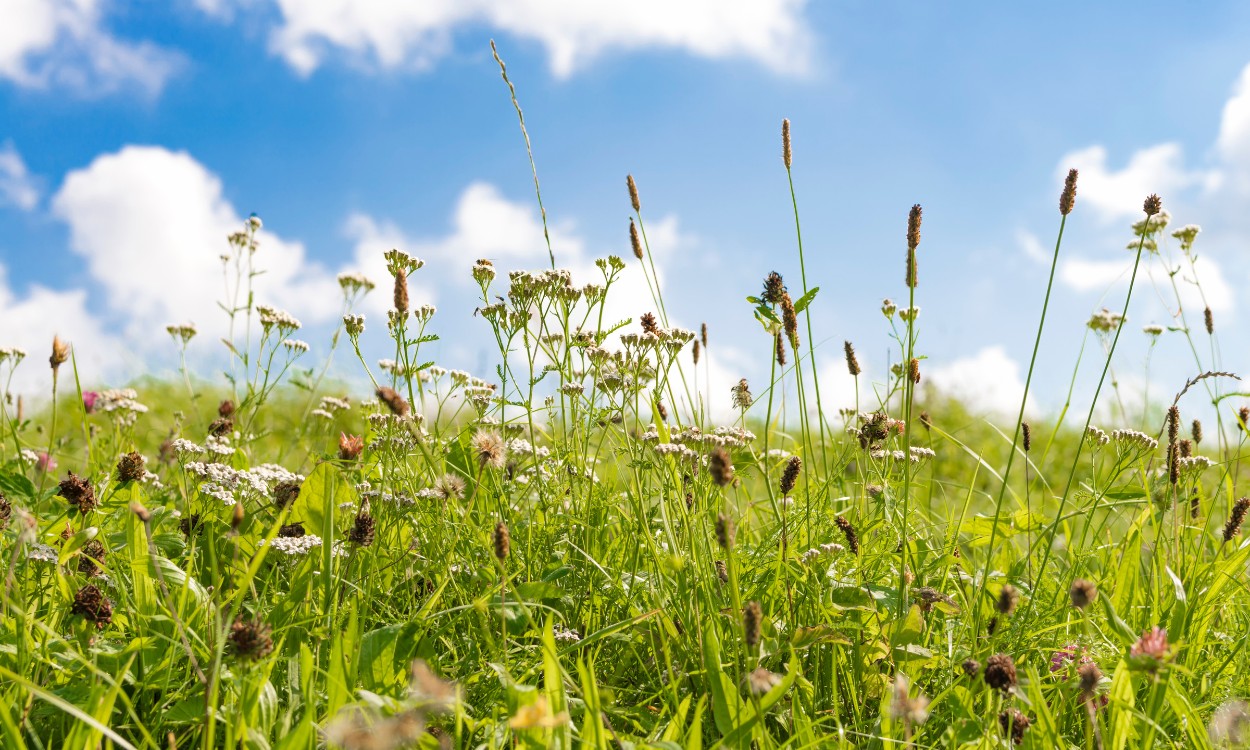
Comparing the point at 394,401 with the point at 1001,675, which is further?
the point at 1001,675

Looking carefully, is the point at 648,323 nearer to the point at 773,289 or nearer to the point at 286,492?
the point at 773,289

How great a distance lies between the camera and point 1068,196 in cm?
218

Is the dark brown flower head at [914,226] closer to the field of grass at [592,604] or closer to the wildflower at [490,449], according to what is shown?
the field of grass at [592,604]

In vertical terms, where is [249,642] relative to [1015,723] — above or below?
above

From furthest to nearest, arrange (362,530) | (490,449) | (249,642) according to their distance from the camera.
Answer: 1. (362,530)
2. (490,449)
3. (249,642)

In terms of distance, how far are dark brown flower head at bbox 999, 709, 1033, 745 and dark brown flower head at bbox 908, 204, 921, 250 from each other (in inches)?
38.8

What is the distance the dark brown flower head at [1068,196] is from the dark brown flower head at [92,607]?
243cm

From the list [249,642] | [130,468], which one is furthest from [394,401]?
[130,468]

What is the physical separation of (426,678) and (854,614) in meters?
1.74

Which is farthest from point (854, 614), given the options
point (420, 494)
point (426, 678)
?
point (426, 678)

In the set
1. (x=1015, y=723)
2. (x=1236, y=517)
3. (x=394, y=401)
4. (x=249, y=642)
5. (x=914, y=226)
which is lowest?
(x=1015, y=723)

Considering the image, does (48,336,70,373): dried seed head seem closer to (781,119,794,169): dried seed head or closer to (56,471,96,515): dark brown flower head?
(56,471,96,515): dark brown flower head

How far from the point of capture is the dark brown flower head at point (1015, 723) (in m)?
1.78

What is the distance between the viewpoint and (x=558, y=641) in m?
2.28
